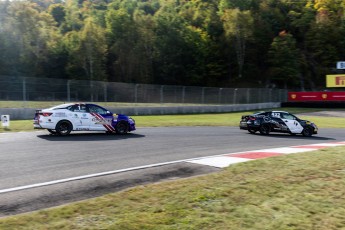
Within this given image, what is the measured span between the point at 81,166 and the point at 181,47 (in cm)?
6030

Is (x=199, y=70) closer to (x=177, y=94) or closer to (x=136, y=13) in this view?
(x=136, y=13)

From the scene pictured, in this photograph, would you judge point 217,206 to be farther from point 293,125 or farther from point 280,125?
point 293,125

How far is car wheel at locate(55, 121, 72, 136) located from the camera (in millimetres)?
15789

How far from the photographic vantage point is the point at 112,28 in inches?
2569

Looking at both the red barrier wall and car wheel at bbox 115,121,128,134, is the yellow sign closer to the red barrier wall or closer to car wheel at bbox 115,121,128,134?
the red barrier wall

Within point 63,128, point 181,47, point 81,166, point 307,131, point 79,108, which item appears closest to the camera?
point 81,166

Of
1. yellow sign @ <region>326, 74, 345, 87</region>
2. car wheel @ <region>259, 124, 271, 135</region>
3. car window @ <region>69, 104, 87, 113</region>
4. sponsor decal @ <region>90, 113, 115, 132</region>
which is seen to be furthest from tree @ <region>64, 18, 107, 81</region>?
car window @ <region>69, 104, 87, 113</region>

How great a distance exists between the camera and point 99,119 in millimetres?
16844

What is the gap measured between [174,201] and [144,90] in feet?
108

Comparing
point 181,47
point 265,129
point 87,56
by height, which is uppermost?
point 181,47

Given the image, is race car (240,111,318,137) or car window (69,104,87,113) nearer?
car window (69,104,87,113)

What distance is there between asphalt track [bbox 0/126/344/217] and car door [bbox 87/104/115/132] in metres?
2.77

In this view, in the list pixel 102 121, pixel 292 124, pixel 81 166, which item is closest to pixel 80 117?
pixel 102 121

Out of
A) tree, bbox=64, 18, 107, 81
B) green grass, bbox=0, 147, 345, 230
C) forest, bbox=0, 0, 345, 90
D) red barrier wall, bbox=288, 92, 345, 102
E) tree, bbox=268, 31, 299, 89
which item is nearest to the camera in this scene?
green grass, bbox=0, 147, 345, 230
